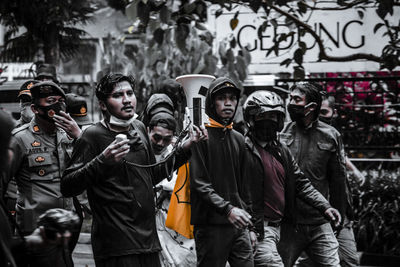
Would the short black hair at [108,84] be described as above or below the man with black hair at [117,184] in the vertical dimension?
above

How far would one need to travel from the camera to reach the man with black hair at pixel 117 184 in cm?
466

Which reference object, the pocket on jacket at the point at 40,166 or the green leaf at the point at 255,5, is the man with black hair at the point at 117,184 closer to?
the pocket on jacket at the point at 40,166

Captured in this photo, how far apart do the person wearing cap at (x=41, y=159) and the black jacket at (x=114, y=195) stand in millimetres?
694

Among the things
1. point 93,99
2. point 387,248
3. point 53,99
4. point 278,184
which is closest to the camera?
point 53,99

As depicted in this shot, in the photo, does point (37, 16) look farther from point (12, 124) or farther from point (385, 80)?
point (12, 124)

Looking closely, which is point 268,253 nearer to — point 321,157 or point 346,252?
point 321,157

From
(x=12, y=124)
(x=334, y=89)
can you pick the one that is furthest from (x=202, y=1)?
(x=334, y=89)

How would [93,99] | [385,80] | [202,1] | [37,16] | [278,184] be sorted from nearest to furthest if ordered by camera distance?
[278,184]
[202,1]
[385,80]
[93,99]
[37,16]

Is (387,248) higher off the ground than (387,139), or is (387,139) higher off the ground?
A: (387,139)

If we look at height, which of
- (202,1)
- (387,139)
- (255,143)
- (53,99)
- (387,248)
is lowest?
(387,248)

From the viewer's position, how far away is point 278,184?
6.17 meters

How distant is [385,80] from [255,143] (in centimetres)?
527

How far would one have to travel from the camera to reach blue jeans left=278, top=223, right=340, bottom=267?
6457mm

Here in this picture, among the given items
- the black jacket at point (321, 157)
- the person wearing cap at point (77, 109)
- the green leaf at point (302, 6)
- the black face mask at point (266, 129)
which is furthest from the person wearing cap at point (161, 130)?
the green leaf at point (302, 6)
